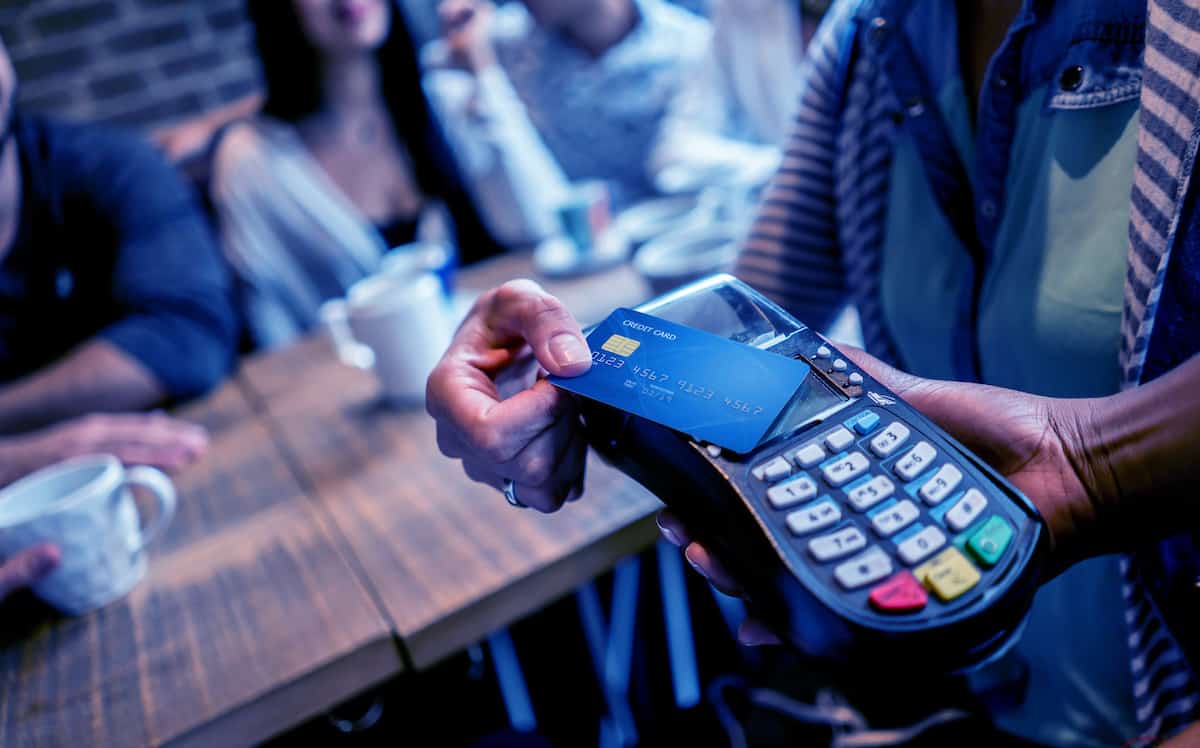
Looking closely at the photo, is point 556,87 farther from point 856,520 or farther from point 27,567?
point 856,520

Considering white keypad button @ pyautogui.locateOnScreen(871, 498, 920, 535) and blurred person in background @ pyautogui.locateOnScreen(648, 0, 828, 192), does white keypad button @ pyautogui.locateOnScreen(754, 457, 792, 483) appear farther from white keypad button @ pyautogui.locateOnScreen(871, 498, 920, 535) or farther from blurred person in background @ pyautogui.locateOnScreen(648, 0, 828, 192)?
blurred person in background @ pyautogui.locateOnScreen(648, 0, 828, 192)

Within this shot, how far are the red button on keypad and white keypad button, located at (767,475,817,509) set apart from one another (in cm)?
5

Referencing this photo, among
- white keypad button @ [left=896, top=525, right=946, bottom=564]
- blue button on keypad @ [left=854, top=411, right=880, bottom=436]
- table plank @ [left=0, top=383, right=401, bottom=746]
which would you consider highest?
blue button on keypad @ [left=854, top=411, right=880, bottom=436]

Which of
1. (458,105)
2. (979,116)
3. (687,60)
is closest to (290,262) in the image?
(458,105)

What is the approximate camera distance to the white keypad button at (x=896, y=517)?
314mm

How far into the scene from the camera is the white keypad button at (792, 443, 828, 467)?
0.34 meters

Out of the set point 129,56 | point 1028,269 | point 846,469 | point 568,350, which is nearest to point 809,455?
point 846,469

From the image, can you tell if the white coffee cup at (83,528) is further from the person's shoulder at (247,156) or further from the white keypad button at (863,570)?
the person's shoulder at (247,156)

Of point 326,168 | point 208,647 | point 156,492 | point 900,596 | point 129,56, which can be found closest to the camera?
point 900,596

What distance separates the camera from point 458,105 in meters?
1.55

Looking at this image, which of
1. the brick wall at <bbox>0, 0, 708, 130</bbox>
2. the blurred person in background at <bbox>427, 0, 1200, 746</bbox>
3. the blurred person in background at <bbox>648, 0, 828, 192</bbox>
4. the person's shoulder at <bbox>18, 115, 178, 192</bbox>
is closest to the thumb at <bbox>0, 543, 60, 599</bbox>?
the blurred person in background at <bbox>427, 0, 1200, 746</bbox>

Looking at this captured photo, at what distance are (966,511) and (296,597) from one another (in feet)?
1.46

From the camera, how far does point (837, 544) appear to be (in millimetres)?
309

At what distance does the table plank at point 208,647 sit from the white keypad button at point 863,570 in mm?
317
